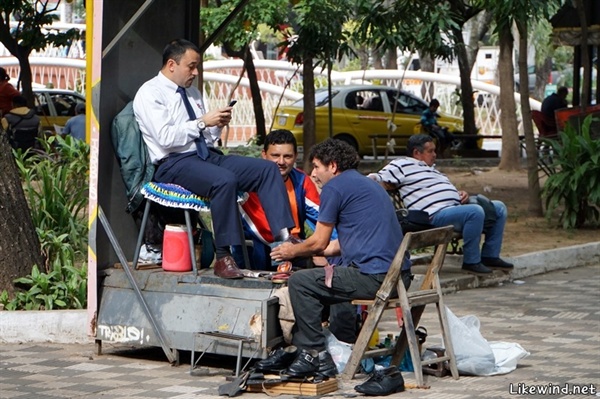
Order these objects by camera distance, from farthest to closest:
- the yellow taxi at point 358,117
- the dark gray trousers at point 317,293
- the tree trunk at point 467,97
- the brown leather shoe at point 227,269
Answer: the tree trunk at point 467,97 → the yellow taxi at point 358,117 → the brown leather shoe at point 227,269 → the dark gray trousers at point 317,293

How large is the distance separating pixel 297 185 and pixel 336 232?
470 millimetres

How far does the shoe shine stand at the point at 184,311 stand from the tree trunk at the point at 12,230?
4.02 feet

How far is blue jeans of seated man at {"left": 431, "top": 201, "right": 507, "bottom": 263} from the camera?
32.3ft

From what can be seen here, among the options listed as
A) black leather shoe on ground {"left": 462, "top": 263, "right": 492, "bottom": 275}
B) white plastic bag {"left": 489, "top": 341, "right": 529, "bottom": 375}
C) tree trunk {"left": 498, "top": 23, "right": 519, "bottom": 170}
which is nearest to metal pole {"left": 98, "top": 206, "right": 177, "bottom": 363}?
white plastic bag {"left": 489, "top": 341, "right": 529, "bottom": 375}

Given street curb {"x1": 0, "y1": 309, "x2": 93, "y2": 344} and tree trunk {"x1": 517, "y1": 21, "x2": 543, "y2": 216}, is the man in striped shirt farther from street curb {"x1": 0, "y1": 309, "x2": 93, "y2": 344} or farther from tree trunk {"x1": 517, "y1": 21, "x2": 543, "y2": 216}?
tree trunk {"x1": 517, "y1": 21, "x2": 543, "y2": 216}

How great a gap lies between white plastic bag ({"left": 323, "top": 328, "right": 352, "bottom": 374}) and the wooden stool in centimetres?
12

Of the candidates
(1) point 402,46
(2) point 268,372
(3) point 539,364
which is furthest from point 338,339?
(1) point 402,46

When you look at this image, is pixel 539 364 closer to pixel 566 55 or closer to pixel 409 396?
pixel 409 396

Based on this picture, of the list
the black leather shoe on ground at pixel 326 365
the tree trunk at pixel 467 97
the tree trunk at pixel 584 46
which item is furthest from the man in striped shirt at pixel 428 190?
the tree trunk at pixel 467 97

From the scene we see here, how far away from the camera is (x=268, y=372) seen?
6.62 m

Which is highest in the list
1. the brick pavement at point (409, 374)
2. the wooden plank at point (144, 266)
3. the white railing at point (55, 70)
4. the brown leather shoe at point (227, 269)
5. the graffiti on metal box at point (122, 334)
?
the white railing at point (55, 70)

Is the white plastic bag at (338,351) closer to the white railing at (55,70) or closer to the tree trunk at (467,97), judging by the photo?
the tree trunk at (467,97)

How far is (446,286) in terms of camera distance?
10.1 meters

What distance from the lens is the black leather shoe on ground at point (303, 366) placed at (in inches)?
255
